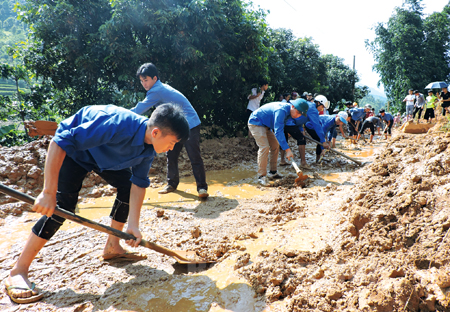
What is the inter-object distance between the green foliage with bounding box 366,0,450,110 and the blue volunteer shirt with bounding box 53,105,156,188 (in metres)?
23.0

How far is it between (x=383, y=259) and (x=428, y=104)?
9.45 m

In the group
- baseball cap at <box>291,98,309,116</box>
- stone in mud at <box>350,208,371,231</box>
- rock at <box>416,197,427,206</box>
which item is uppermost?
baseball cap at <box>291,98,309,116</box>

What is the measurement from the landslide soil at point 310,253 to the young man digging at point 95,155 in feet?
1.17

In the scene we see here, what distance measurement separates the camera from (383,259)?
6.01 ft

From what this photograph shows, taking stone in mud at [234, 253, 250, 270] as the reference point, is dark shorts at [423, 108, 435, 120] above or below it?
above

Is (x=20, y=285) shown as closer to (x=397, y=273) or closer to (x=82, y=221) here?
(x=82, y=221)

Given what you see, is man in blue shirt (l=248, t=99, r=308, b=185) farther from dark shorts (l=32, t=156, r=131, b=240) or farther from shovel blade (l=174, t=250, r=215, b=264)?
dark shorts (l=32, t=156, r=131, b=240)

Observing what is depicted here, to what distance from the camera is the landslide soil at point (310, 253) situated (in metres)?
1.67

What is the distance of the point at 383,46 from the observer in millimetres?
21734

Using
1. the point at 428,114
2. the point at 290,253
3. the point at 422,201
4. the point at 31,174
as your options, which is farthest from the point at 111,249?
the point at 428,114

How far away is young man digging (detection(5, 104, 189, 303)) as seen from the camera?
181cm

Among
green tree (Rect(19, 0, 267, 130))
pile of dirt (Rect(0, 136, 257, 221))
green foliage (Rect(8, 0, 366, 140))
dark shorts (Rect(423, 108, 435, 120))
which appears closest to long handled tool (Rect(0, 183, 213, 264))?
pile of dirt (Rect(0, 136, 257, 221))

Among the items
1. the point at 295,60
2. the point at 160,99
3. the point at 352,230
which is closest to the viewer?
the point at 352,230

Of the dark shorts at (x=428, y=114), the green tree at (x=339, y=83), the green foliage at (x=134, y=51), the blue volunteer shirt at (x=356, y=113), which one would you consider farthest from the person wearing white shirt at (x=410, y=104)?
the green foliage at (x=134, y=51)
